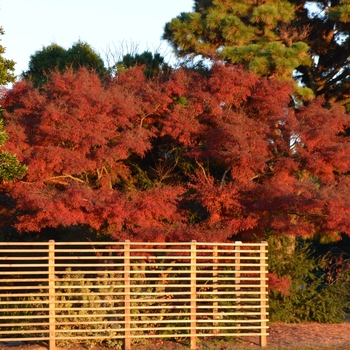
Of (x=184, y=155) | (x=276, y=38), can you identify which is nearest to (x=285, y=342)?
(x=184, y=155)

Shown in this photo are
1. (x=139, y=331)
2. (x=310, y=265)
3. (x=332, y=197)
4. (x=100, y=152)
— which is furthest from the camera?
(x=310, y=265)

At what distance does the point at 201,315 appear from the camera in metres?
12.5

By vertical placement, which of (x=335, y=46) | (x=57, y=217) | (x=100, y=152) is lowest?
(x=57, y=217)

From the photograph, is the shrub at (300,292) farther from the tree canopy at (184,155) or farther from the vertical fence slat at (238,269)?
the vertical fence slat at (238,269)

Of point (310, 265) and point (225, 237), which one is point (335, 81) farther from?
point (225, 237)

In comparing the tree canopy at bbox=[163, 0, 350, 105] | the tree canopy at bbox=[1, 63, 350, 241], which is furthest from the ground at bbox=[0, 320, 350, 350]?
the tree canopy at bbox=[163, 0, 350, 105]

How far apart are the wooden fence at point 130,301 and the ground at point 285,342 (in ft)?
0.60

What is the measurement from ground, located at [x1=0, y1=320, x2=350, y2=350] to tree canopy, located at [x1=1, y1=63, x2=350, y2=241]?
6.80 feet

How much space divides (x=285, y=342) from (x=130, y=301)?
125 inches

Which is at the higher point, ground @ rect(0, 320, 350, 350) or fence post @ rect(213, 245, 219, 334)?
fence post @ rect(213, 245, 219, 334)

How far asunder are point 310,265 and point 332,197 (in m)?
2.60

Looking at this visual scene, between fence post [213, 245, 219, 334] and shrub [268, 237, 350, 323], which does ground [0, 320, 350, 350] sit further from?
shrub [268, 237, 350, 323]

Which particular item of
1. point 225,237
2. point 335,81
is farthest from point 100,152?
point 335,81

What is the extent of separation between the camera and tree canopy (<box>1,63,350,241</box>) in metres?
13.6
